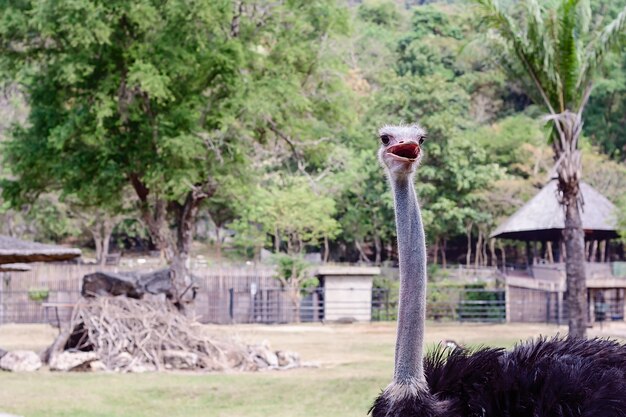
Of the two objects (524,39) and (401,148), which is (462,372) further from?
(524,39)

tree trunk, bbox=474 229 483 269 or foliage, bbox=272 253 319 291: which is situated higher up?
tree trunk, bbox=474 229 483 269

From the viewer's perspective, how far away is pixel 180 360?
14.0 meters

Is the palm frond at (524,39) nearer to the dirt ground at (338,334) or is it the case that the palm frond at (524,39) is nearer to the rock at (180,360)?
the dirt ground at (338,334)

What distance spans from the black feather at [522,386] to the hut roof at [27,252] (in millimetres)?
9798

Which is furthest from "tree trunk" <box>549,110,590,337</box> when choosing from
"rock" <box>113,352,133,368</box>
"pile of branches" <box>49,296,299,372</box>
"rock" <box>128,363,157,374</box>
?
"rock" <box>113,352,133,368</box>

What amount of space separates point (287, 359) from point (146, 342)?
79.4 inches

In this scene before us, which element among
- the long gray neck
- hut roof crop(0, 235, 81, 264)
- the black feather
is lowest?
the black feather

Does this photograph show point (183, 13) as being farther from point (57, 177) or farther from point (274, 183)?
Result: point (274, 183)

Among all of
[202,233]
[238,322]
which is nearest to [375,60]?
[202,233]

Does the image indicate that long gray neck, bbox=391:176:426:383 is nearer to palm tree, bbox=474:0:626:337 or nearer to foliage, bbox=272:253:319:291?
palm tree, bbox=474:0:626:337

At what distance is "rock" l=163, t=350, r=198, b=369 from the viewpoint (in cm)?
1392

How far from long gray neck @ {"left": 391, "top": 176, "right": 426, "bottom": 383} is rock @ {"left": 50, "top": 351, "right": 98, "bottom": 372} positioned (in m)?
10.4

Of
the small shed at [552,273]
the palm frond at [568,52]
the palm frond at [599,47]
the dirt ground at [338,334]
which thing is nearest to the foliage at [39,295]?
the dirt ground at [338,334]

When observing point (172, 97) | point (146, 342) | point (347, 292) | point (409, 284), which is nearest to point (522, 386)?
point (409, 284)
